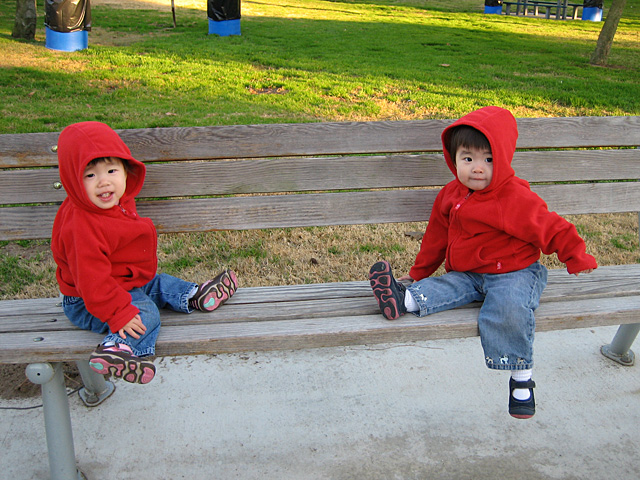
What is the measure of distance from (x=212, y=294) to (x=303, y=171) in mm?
755

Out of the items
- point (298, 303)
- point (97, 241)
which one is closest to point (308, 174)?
point (298, 303)

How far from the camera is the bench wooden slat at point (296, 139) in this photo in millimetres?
2525

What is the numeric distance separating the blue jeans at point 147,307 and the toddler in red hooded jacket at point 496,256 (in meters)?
0.72

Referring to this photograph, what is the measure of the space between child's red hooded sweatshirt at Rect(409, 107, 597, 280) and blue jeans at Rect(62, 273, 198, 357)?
1.04m

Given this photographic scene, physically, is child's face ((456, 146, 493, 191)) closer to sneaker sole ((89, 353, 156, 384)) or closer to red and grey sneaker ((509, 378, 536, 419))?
red and grey sneaker ((509, 378, 536, 419))

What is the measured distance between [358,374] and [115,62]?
23.6 feet

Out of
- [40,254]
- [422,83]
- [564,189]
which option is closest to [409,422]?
[564,189]

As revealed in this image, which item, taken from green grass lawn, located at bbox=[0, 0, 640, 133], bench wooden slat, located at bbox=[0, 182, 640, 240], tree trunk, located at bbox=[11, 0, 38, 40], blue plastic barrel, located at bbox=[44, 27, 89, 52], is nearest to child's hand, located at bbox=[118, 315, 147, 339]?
bench wooden slat, located at bbox=[0, 182, 640, 240]

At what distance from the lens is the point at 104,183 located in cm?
210

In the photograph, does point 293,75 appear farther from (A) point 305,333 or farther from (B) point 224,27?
(A) point 305,333

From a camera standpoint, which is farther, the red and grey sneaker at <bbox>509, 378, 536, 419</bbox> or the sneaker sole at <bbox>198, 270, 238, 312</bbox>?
the sneaker sole at <bbox>198, 270, 238, 312</bbox>

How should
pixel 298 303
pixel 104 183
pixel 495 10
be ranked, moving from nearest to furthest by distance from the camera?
pixel 104 183 → pixel 298 303 → pixel 495 10

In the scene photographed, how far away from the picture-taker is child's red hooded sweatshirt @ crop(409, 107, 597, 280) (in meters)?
2.18

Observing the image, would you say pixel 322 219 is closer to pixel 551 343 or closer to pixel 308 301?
pixel 308 301
